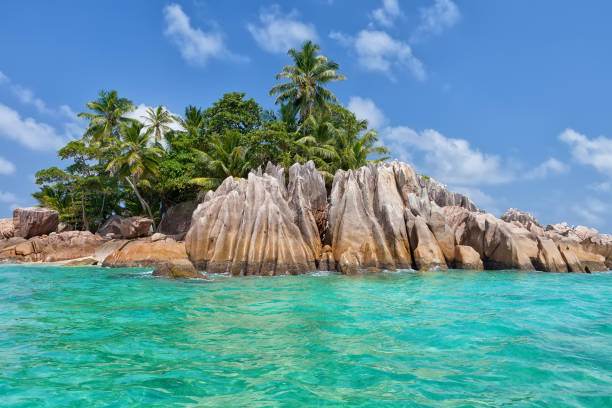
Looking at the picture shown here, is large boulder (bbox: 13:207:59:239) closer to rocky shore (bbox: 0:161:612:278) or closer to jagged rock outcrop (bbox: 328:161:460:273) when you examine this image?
rocky shore (bbox: 0:161:612:278)

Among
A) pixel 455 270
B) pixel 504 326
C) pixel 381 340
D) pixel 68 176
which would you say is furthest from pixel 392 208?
pixel 68 176

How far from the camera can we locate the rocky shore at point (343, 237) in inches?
734

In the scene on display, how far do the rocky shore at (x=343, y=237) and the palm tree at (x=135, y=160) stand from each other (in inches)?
447

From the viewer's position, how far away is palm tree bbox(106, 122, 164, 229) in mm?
34509

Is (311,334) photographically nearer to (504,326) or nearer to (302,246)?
(504,326)

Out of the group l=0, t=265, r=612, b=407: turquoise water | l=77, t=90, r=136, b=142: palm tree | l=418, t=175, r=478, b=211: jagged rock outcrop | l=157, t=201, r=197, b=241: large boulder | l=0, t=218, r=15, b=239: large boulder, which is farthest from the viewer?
l=77, t=90, r=136, b=142: palm tree

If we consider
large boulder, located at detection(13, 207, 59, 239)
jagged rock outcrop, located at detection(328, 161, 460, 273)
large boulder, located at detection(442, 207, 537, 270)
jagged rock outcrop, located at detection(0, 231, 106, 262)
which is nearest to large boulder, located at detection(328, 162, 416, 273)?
jagged rock outcrop, located at detection(328, 161, 460, 273)

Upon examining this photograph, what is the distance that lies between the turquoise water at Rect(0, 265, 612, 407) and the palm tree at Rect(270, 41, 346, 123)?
98.9 ft

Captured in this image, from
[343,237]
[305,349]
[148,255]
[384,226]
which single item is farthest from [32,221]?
[305,349]

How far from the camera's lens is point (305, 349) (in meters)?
6.40

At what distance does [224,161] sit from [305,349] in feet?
91.0

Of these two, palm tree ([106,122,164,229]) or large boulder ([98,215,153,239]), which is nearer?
large boulder ([98,215,153,239])

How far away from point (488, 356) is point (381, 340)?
1809mm

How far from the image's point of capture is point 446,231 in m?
20.9
